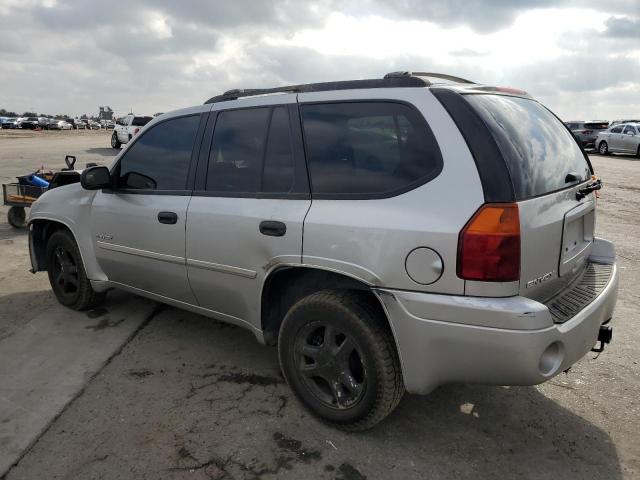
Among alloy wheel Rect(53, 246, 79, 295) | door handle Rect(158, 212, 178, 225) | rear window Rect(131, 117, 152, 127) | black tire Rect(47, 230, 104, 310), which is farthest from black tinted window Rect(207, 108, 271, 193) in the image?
rear window Rect(131, 117, 152, 127)

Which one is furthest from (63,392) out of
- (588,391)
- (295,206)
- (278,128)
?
(588,391)

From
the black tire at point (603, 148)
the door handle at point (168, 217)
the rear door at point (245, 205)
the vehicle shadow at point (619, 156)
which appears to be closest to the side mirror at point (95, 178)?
the door handle at point (168, 217)

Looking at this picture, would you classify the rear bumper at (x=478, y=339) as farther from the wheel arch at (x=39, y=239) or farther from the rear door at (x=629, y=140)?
the rear door at (x=629, y=140)

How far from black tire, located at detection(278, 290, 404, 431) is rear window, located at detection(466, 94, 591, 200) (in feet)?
3.15

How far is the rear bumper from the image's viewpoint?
7.43 ft

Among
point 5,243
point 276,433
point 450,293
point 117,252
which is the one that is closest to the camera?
point 450,293

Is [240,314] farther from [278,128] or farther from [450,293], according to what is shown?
[450,293]

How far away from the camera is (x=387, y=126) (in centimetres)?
264

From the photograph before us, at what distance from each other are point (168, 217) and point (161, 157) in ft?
1.72

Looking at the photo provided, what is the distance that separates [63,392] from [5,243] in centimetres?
491

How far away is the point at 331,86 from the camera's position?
2953mm

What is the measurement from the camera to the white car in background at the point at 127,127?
2538 cm

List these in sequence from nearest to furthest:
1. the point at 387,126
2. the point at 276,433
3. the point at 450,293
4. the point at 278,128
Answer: the point at 450,293
the point at 387,126
the point at 276,433
the point at 278,128

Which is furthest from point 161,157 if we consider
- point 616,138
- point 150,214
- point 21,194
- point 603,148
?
point 603,148
